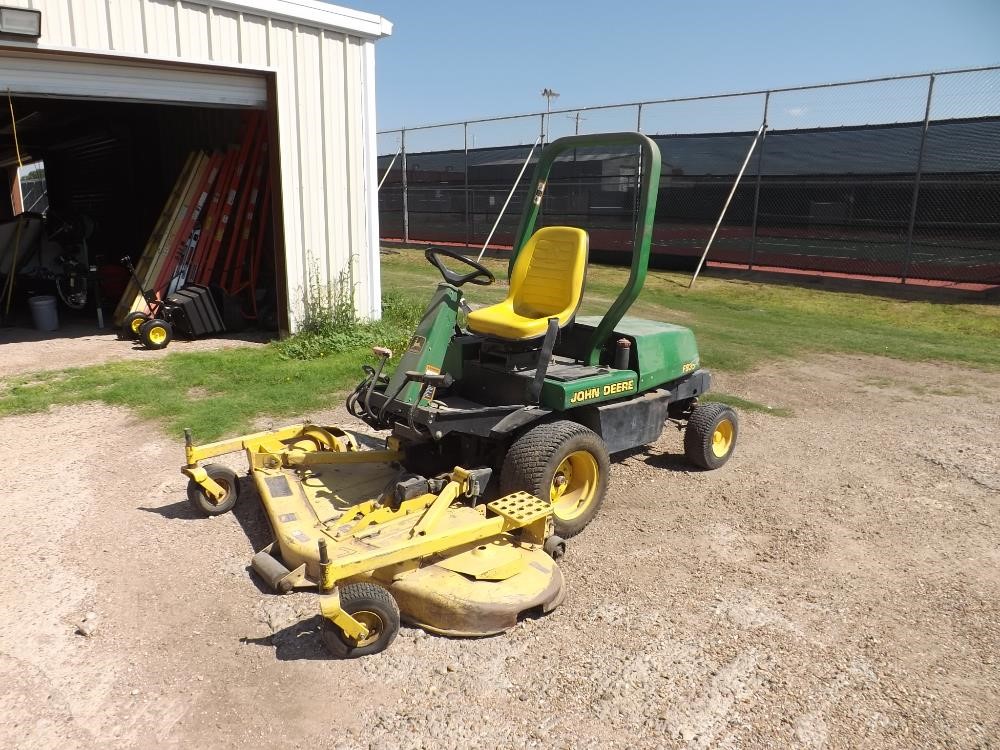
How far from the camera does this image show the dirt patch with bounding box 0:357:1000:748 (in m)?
2.78

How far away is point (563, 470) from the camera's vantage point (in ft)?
14.3

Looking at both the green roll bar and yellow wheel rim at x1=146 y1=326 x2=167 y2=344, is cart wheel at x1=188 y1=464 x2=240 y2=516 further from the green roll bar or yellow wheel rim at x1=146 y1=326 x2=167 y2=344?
yellow wheel rim at x1=146 y1=326 x2=167 y2=344

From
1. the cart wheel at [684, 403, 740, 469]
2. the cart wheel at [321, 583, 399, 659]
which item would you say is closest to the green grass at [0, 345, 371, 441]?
the cart wheel at [321, 583, 399, 659]

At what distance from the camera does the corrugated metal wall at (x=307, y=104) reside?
→ 7.41 metres

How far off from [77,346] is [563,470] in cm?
694

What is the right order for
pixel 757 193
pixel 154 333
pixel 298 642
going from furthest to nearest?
pixel 757 193 < pixel 154 333 < pixel 298 642

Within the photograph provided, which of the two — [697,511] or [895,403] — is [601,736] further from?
[895,403]

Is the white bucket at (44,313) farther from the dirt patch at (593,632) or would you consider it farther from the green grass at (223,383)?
the dirt patch at (593,632)

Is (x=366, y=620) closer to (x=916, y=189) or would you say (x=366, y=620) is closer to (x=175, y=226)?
(x=175, y=226)

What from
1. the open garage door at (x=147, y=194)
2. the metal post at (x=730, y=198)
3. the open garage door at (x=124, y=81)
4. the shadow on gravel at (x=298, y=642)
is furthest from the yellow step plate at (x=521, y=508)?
the metal post at (x=730, y=198)

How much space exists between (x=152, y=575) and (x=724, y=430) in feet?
12.6

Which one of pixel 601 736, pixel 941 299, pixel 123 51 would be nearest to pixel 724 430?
pixel 601 736

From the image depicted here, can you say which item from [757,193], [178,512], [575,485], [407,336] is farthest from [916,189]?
[178,512]

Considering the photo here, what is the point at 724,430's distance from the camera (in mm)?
5484
